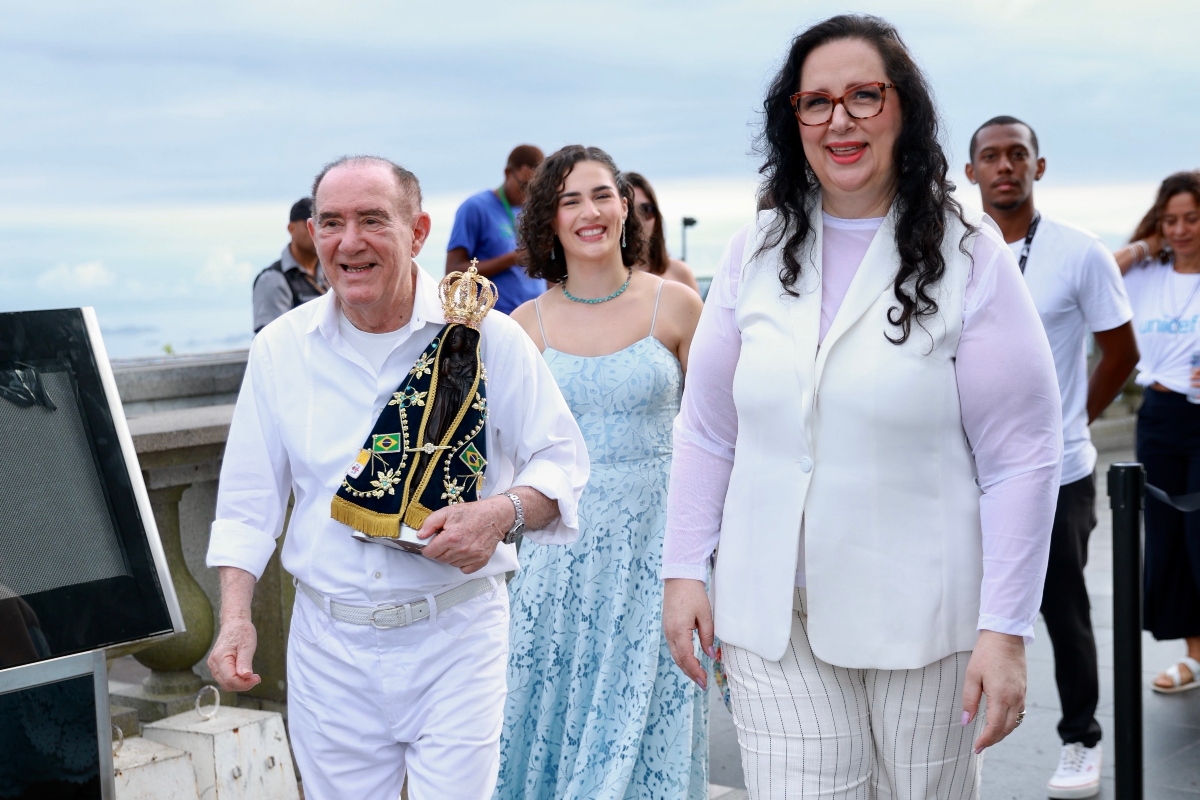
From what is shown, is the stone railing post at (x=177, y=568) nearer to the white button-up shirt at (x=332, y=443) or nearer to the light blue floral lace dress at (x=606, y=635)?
the light blue floral lace dress at (x=606, y=635)

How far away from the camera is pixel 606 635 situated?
4250 millimetres

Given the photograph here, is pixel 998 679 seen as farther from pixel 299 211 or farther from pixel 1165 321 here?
pixel 299 211

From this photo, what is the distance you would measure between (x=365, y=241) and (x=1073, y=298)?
281cm

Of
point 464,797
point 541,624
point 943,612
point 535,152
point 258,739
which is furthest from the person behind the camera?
point 535,152

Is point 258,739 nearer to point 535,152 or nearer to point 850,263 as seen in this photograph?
point 850,263

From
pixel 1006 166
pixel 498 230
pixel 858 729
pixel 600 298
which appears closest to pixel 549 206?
pixel 600 298

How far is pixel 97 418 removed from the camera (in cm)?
247

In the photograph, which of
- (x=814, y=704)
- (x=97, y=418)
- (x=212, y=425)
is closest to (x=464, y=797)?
(x=814, y=704)

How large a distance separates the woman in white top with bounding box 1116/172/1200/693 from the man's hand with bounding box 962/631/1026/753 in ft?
13.2

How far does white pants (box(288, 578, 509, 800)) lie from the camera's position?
2826 mm

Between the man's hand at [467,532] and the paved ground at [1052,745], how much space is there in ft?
7.28

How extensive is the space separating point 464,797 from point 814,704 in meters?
0.85

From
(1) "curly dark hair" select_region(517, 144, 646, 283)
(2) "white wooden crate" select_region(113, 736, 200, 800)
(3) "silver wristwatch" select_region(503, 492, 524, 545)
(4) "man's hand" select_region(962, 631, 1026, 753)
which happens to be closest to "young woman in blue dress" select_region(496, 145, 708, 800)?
(1) "curly dark hair" select_region(517, 144, 646, 283)

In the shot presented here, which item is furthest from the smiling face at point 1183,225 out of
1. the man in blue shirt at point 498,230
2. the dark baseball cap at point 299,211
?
the dark baseball cap at point 299,211
